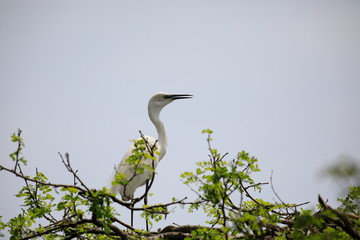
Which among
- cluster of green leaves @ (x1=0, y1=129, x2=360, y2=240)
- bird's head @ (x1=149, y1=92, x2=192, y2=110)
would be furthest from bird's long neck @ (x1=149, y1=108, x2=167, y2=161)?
cluster of green leaves @ (x1=0, y1=129, x2=360, y2=240)

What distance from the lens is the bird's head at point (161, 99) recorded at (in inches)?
289

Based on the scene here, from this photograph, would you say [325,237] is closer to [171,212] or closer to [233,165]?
[233,165]

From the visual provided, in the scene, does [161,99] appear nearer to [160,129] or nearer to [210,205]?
[160,129]

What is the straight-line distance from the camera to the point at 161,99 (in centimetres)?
744

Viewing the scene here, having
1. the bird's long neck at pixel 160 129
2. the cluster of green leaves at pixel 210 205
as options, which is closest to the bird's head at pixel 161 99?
the bird's long neck at pixel 160 129

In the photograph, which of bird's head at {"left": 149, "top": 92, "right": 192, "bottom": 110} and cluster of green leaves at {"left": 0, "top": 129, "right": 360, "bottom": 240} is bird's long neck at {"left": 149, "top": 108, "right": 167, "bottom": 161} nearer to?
bird's head at {"left": 149, "top": 92, "right": 192, "bottom": 110}

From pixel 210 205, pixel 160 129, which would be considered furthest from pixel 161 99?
pixel 210 205

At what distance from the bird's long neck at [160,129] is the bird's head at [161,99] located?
0.11m

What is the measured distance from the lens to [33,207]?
Answer: 13.5 feet

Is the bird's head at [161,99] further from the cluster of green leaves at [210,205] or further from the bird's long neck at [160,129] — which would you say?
the cluster of green leaves at [210,205]

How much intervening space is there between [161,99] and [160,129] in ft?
2.23

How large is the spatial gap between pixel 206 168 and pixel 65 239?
61.3 inches

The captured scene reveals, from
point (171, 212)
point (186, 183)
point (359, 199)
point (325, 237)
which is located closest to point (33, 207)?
point (171, 212)

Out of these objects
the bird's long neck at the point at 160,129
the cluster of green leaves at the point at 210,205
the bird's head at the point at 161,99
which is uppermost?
the bird's head at the point at 161,99
